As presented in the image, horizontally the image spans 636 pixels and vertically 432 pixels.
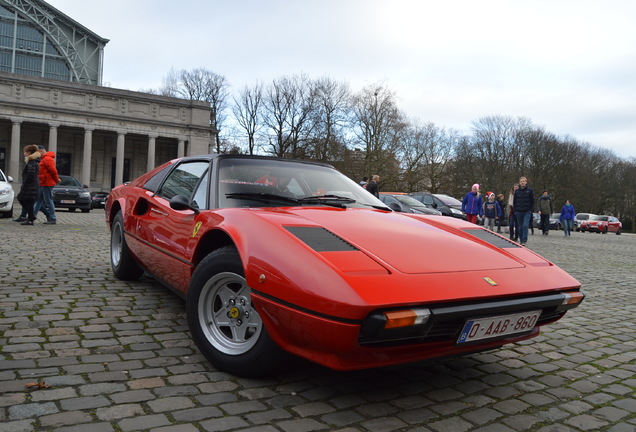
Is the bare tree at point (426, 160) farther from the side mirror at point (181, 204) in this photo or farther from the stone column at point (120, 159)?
the side mirror at point (181, 204)

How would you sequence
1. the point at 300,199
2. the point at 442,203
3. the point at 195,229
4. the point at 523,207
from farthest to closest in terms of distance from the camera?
the point at 442,203
the point at 523,207
the point at 300,199
the point at 195,229

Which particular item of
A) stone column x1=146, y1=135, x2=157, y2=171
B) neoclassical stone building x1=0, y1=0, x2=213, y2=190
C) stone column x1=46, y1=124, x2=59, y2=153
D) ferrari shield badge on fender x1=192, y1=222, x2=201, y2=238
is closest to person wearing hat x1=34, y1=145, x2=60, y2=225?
ferrari shield badge on fender x1=192, y1=222, x2=201, y2=238

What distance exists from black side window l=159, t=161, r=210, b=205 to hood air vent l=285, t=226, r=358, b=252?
1276 millimetres

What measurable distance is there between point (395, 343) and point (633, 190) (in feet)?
225

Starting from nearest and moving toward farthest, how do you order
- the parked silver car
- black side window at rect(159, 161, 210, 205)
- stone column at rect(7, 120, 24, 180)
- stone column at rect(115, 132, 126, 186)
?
black side window at rect(159, 161, 210, 205) < the parked silver car < stone column at rect(7, 120, 24, 180) < stone column at rect(115, 132, 126, 186)

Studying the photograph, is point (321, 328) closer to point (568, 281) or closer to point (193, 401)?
point (193, 401)

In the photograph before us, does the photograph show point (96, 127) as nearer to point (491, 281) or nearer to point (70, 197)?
point (70, 197)

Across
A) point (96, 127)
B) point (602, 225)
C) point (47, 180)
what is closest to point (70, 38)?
point (96, 127)

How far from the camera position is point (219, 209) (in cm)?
308

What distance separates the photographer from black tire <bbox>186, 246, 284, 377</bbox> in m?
2.53

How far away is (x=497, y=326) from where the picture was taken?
240cm

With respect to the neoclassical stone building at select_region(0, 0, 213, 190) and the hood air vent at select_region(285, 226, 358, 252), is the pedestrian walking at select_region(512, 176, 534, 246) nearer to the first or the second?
the hood air vent at select_region(285, 226, 358, 252)

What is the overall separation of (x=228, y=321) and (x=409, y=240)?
3.67 ft

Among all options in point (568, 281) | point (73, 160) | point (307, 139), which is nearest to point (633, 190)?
point (307, 139)
